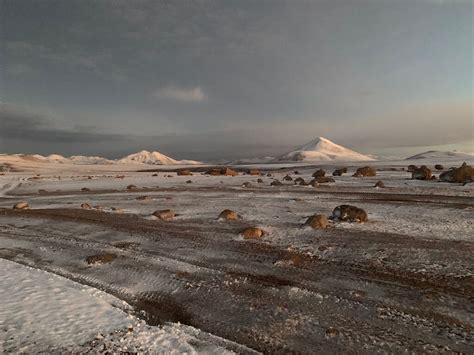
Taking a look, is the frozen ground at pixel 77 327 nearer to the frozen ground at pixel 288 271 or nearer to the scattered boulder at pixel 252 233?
the frozen ground at pixel 288 271

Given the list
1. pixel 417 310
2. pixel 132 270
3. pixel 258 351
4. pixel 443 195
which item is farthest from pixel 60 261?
pixel 443 195

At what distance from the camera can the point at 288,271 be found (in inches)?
378

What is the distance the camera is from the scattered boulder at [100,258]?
36.3ft

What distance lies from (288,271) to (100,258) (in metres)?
6.13

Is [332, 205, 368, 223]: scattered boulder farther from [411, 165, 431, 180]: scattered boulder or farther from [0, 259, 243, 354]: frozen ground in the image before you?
[411, 165, 431, 180]: scattered boulder

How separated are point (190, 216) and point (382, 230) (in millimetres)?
9297

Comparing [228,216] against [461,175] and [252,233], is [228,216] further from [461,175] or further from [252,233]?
[461,175]

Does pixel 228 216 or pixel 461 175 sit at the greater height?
pixel 461 175

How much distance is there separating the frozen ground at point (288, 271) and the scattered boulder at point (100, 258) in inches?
8.5

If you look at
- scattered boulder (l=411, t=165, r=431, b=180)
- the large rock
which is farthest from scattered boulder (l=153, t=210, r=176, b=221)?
scattered boulder (l=411, t=165, r=431, b=180)

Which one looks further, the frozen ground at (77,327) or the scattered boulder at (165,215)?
the scattered boulder at (165,215)

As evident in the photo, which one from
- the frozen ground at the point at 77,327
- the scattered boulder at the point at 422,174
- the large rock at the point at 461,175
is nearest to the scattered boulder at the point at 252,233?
the frozen ground at the point at 77,327

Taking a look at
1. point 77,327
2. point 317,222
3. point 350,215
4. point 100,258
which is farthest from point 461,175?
point 77,327

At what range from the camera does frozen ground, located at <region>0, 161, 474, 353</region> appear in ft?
21.2
